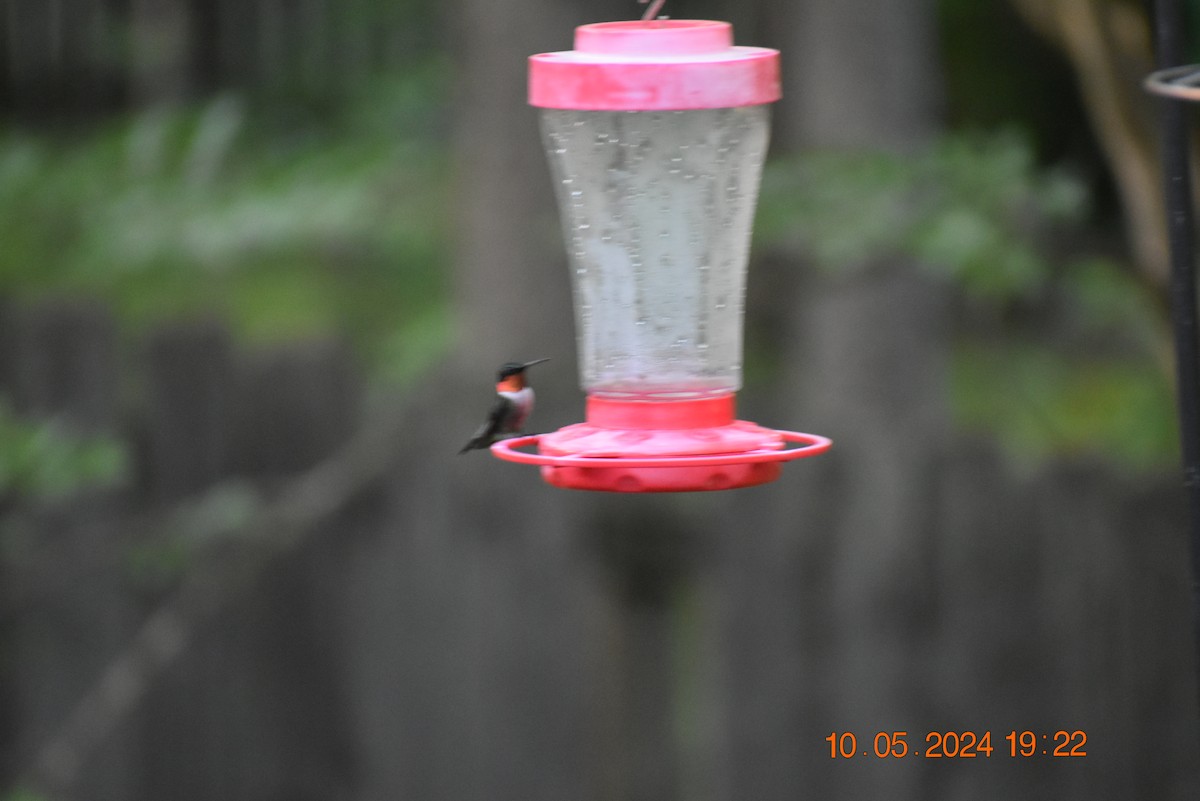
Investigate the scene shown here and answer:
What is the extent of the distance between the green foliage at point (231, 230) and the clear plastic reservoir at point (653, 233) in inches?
130

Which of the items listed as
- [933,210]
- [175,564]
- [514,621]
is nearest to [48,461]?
[175,564]

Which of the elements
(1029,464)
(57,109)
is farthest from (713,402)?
(57,109)

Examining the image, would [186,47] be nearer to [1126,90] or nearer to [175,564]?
[175,564]

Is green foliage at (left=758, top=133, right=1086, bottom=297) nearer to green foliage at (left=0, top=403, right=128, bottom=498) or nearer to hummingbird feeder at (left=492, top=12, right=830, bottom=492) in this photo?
hummingbird feeder at (left=492, top=12, right=830, bottom=492)

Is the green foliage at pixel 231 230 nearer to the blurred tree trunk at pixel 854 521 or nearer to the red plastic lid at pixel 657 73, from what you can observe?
the blurred tree trunk at pixel 854 521

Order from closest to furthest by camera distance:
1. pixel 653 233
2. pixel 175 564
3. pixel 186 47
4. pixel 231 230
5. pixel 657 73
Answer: pixel 657 73 → pixel 653 233 → pixel 175 564 → pixel 231 230 → pixel 186 47

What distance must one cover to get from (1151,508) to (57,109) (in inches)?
315

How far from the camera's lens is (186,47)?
977 cm

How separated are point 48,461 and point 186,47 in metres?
5.95

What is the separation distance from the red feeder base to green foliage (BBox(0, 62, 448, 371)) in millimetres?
3528

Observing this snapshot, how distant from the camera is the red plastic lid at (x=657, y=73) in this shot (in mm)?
2037

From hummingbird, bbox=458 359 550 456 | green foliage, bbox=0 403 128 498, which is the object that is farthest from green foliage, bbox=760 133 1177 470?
green foliage, bbox=0 403 128 498

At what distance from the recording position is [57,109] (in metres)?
10.1

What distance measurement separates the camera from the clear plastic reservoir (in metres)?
2.50
